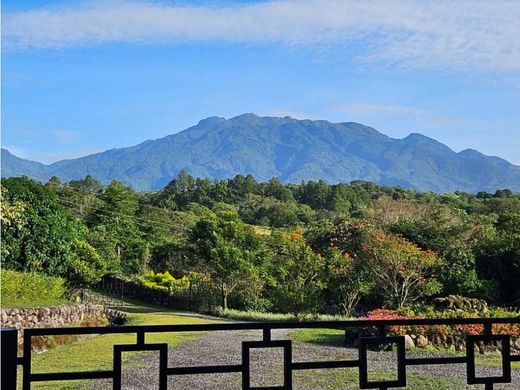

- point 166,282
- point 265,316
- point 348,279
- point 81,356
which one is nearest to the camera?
point 81,356

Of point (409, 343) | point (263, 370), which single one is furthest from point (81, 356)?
point (409, 343)

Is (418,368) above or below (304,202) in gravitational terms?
below

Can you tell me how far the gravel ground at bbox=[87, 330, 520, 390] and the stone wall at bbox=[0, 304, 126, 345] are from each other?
285 centimetres

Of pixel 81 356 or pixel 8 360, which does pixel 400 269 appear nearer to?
pixel 81 356

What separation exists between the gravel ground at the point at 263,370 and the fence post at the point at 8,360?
193 inches

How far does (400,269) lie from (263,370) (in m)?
8.50

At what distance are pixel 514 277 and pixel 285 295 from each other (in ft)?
18.9

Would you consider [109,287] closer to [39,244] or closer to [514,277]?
[39,244]

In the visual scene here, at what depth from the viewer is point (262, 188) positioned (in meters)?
53.9

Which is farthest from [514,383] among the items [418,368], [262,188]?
[262,188]

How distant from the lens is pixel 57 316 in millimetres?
13992

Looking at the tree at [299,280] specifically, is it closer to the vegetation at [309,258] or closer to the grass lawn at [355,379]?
the vegetation at [309,258]

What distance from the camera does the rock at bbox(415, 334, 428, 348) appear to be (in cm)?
1093

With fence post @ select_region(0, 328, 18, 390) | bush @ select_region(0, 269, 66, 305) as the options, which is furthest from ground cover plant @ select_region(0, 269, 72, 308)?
fence post @ select_region(0, 328, 18, 390)
